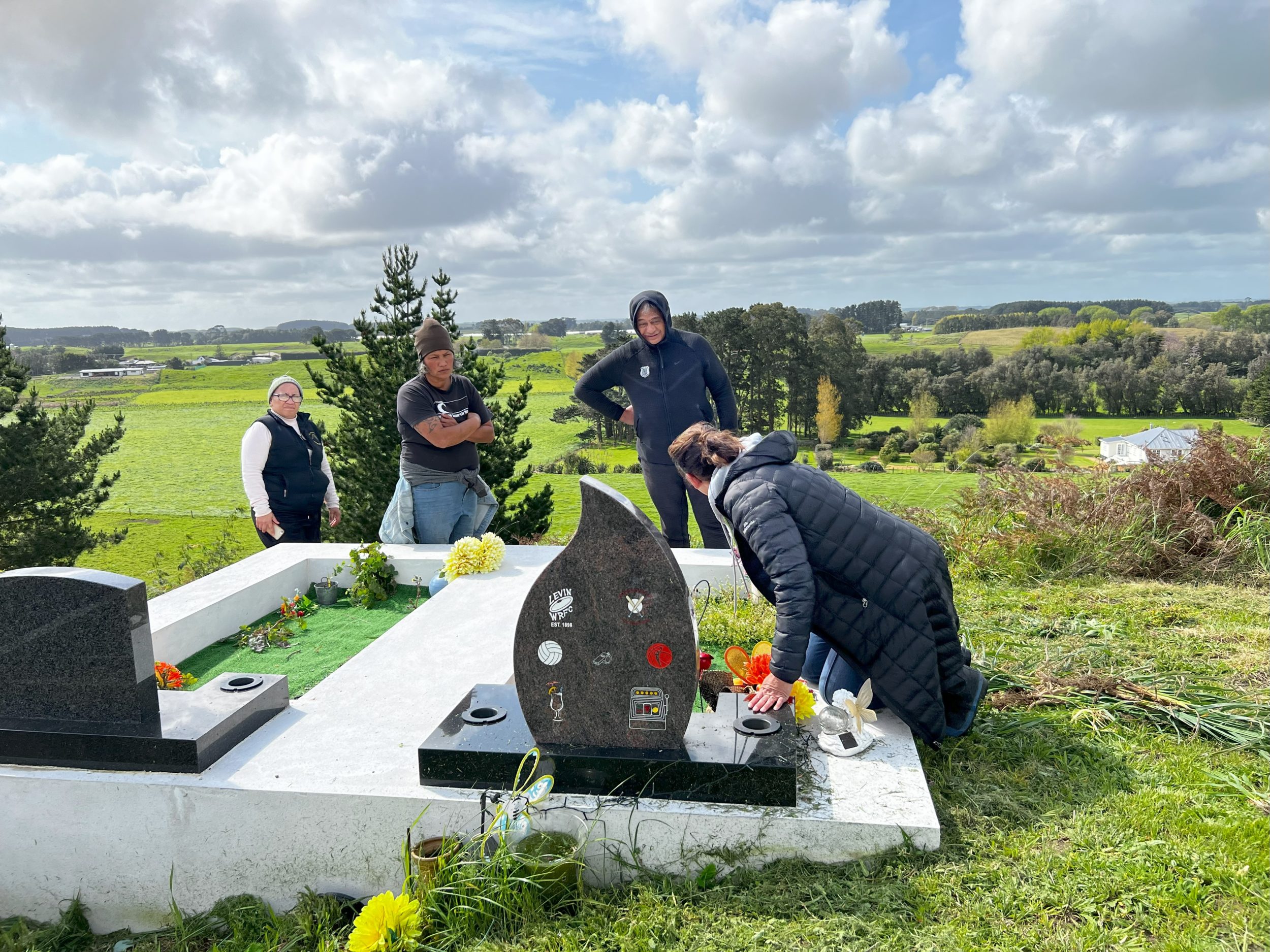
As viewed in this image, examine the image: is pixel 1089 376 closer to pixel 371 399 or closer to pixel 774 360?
pixel 774 360

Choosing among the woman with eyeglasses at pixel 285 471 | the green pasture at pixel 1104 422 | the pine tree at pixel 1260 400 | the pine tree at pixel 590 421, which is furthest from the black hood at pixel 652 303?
the green pasture at pixel 1104 422

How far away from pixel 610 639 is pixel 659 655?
0.17 meters

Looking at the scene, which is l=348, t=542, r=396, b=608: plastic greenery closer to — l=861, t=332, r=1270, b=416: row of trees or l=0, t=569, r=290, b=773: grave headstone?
l=0, t=569, r=290, b=773: grave headstone

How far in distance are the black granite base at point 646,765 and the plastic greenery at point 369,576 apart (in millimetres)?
2642

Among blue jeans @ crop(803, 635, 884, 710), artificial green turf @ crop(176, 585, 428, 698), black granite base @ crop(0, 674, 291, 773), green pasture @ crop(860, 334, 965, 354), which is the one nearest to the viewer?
black granite base @ crop(0, 674, 291, 773)

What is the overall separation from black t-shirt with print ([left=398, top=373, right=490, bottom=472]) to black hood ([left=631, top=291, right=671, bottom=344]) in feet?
3.75

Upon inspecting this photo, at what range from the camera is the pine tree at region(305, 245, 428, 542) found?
30.5 ft

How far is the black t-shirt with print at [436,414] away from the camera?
5199 millimetres

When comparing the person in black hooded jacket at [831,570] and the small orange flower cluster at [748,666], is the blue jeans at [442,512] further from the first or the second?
the person in black hooded jacket at [831,570]

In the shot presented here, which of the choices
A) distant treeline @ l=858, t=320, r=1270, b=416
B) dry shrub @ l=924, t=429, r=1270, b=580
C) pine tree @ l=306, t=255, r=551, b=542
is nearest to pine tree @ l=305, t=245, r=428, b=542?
pine tree @ l=306, t=255, r=551, b=542

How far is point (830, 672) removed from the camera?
3.31 m

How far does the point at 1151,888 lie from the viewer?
2.32 metres

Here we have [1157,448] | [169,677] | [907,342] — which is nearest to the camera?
[169,677]

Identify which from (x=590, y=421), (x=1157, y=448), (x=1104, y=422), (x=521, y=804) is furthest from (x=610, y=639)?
(x=1104, y=422)
